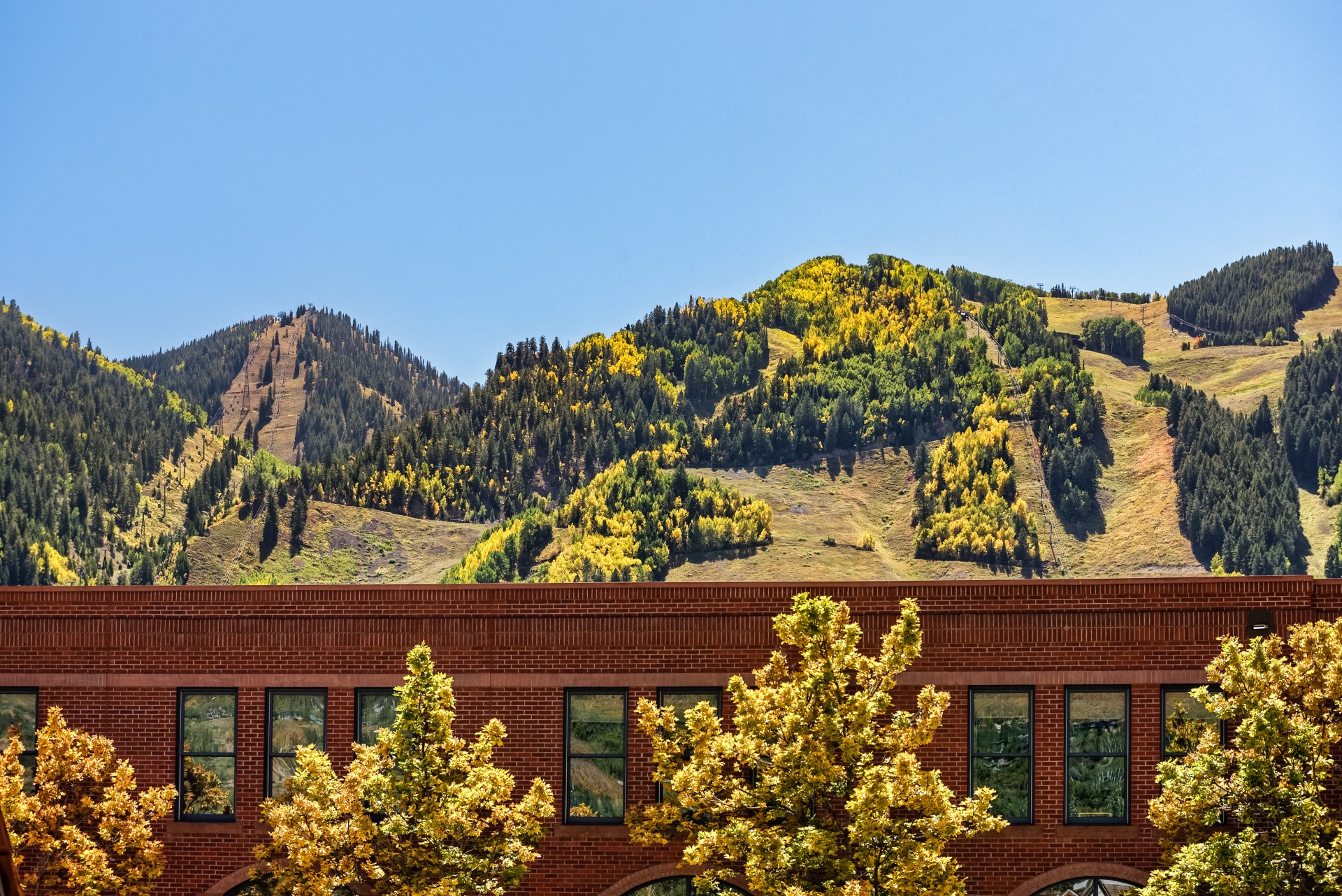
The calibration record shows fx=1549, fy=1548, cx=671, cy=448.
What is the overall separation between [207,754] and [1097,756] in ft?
43.5

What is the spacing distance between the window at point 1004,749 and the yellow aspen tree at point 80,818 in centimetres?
1180

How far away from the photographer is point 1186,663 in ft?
74.3

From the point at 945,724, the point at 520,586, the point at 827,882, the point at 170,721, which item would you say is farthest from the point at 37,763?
the point at 945,724

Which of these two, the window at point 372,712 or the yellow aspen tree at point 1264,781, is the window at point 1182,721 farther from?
the window at point 372,712

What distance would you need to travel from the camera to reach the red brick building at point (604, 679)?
22609mm

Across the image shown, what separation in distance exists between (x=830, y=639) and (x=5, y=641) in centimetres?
1271

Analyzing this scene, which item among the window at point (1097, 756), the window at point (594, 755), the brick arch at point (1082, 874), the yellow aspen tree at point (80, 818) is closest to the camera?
the yellow aspen tree at point (80, 818)

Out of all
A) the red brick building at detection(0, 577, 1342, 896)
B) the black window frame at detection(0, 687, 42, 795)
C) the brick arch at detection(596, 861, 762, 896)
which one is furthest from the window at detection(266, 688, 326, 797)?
the brick arch at detection(596, 861, 762, 896)

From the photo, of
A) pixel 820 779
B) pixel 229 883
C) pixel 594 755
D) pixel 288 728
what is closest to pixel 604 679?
pixel 594 755

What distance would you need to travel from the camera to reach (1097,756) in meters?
22.7

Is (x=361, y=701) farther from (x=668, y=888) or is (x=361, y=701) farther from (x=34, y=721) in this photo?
(x=668, y=888)

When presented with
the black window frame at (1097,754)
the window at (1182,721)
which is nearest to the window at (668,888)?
the black window frame at (1097,754)

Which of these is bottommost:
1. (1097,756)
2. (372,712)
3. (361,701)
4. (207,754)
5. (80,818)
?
(80,818)

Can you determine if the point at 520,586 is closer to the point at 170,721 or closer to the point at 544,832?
the point at 544,832
